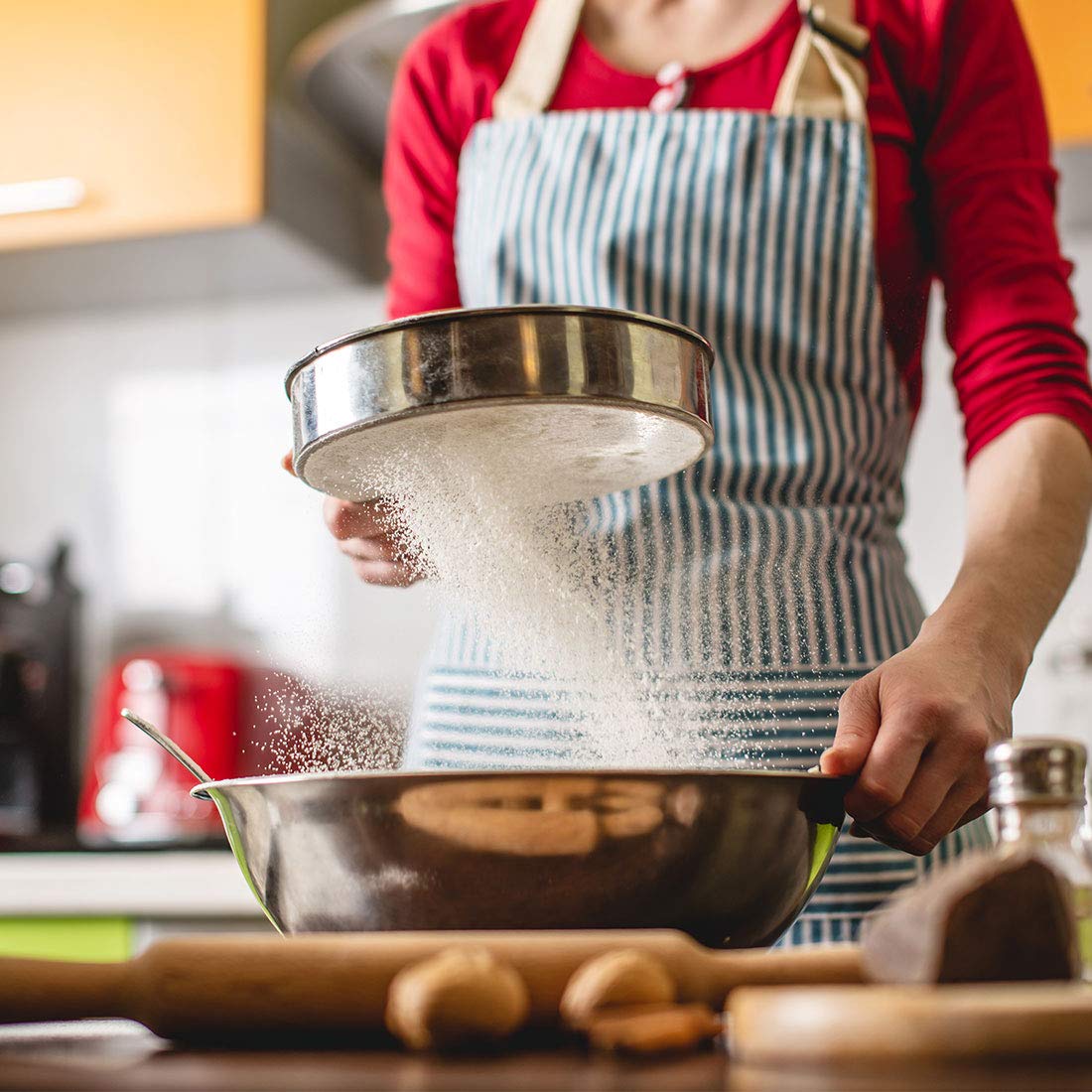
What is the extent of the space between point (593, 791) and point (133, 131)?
139cm

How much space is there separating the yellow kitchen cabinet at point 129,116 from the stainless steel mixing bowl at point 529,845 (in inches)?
47.8

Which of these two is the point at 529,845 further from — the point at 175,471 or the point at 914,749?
the point at 175,471

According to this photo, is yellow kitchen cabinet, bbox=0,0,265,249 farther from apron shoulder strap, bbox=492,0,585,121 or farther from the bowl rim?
the bowl rim

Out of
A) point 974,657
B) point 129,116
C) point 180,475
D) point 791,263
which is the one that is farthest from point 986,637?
point 180,475

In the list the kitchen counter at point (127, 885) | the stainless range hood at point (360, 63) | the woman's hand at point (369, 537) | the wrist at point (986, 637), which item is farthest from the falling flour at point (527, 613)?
the stainless range hood at point (360, 63)

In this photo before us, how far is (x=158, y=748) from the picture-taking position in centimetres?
161

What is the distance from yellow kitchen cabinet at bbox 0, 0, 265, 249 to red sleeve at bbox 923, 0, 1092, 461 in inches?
35.9

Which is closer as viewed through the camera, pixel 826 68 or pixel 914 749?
pixel 914 749

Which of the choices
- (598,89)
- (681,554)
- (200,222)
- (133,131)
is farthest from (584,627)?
(133,131)

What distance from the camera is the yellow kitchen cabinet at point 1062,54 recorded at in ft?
4.36

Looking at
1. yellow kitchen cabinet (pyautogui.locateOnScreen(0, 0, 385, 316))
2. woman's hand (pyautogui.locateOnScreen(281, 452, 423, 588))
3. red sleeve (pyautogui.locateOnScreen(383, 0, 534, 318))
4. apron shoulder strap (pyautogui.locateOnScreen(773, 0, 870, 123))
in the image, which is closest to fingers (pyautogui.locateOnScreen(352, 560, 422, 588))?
woman's hand (pyautogui.locateOnScreen(281, 452, 423, 588))

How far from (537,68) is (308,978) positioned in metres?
0.70

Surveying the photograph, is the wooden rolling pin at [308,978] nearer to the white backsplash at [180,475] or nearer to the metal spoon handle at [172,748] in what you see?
the metal spoon handle at [172,748]

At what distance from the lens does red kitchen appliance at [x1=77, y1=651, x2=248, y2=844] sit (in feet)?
5.20
